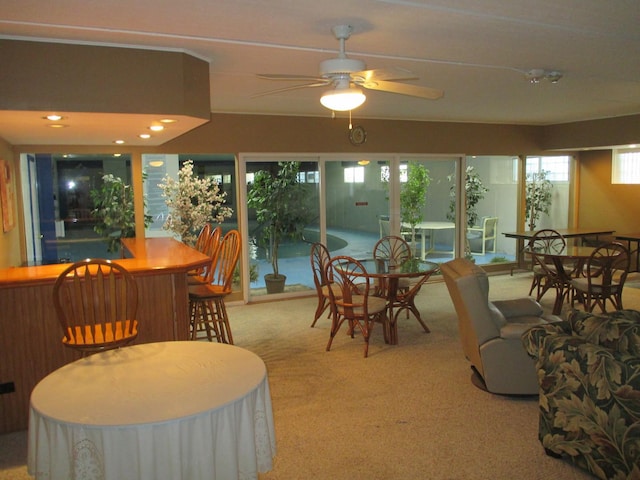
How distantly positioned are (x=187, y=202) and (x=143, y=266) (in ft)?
9.20

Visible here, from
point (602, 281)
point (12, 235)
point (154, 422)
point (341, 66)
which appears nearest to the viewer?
point (154, 422)

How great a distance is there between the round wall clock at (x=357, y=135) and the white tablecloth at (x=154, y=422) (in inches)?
212

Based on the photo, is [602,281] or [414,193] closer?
[602,281]

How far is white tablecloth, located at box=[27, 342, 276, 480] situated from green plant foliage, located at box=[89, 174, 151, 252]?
429cm

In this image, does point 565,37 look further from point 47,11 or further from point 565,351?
point 47,11

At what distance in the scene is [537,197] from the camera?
9000 millimetres

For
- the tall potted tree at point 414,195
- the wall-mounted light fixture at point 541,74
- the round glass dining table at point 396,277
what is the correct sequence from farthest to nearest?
1. the tall potted tree at point 414,195
2. the round glass dining table at point 396,277
3. the wall-mounted light fixture at point 541,74

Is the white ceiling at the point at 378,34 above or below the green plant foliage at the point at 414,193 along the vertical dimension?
above

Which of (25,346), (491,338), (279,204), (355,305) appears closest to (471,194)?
(279,204)

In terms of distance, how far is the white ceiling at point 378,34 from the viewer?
8.95ft

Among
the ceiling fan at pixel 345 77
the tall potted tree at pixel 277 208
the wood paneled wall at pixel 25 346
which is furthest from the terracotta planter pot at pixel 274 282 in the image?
the ceiling fan at pixel 345 77

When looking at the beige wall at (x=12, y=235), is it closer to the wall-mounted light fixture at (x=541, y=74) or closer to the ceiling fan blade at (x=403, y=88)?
the ceiling fan blade at (x=403, y=88)

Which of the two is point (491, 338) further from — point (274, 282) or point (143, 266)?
point (274, 282)

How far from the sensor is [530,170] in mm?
8820
